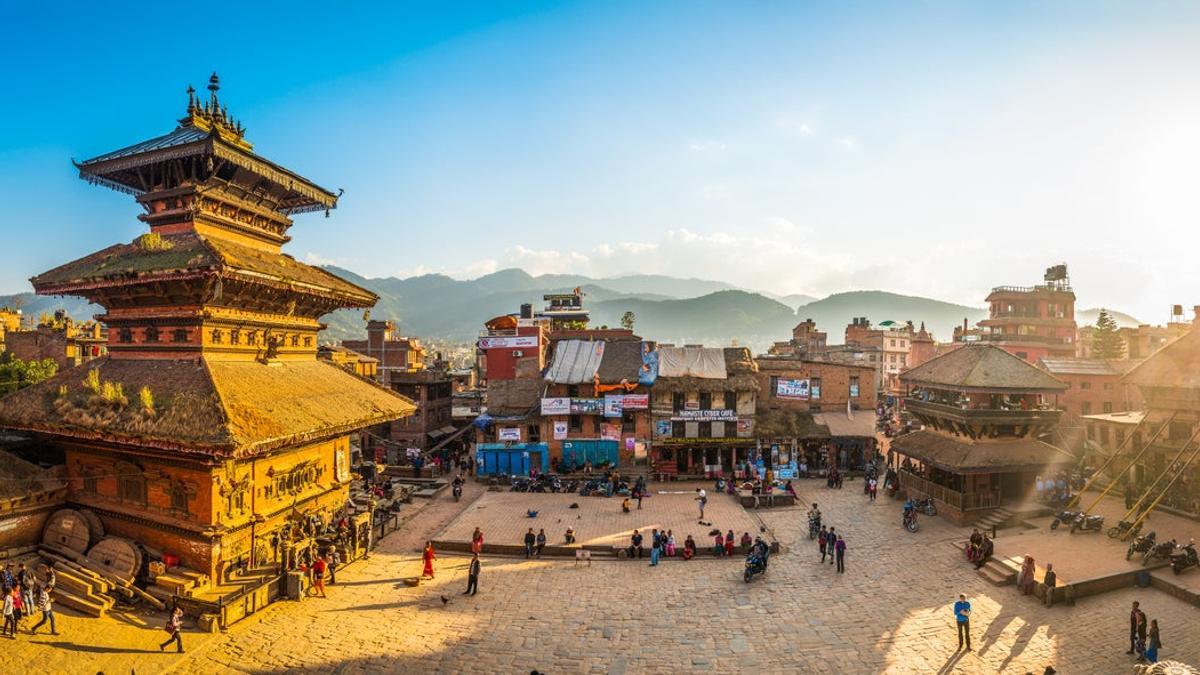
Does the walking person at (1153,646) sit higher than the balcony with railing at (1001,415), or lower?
lower

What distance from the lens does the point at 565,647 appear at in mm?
16250

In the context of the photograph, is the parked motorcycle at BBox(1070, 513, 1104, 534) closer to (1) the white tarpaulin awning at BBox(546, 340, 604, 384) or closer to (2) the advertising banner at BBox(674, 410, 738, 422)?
(2) the advertising banner at BBox(674, 410, 738, 422)

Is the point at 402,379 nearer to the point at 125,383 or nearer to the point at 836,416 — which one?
the point at 125,383

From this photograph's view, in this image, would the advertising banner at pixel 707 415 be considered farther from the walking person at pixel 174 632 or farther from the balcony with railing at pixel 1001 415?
the walking person at pixel 174 632

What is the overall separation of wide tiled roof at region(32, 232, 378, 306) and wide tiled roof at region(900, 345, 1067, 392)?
29.3 metres

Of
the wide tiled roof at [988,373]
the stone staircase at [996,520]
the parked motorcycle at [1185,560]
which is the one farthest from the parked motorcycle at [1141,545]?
the wide tiled roof at [988,373]

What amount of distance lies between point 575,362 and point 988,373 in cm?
2385

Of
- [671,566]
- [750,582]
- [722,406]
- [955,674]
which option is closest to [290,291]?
[671,566]

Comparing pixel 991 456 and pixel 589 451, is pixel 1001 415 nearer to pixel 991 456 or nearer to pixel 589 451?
pixel 991 456

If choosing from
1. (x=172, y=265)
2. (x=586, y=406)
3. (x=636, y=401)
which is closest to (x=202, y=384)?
(x=172, y=265)

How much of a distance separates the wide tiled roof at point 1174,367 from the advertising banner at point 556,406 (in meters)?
29.8

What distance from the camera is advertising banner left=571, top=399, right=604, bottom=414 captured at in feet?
126

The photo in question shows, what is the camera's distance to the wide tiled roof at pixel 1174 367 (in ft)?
88.7

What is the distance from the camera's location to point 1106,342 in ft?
213
